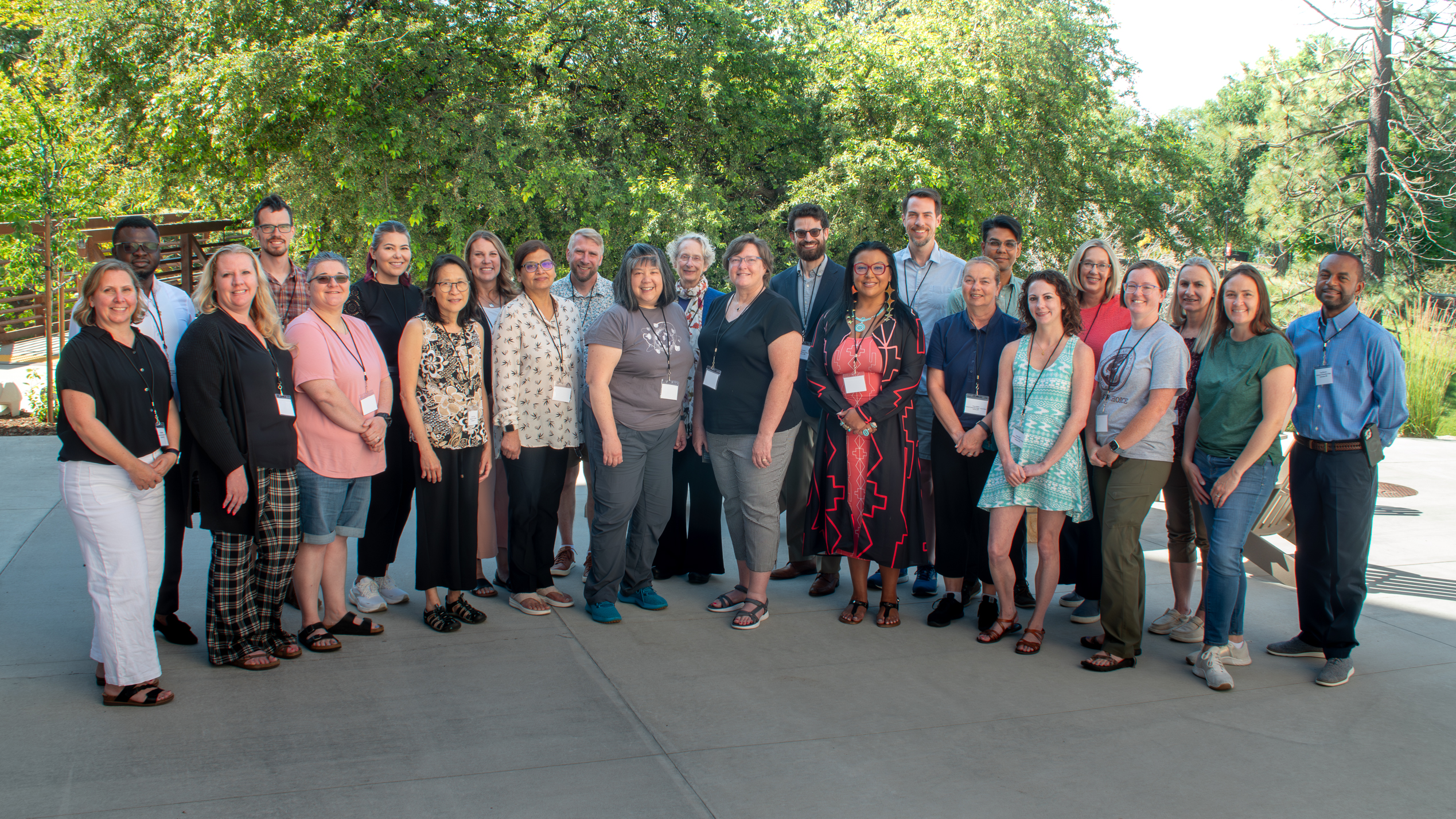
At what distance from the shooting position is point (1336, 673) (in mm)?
3988

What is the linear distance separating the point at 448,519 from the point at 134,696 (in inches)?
54.8

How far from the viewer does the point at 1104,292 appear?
4707 mm

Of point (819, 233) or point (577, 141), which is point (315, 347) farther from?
point (577, 141)

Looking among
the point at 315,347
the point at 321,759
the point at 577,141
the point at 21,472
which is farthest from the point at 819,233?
the point at 577,141

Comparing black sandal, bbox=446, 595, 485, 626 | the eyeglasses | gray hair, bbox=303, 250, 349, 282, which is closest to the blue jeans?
black sandal, bbox=446, 595, 485, 626

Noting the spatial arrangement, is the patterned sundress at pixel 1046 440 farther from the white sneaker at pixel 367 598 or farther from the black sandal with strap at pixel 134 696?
the black sandal with strap at pixel 134 696

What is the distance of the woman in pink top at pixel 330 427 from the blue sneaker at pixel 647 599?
4.63 ft

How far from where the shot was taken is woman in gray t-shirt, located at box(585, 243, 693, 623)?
4523mm

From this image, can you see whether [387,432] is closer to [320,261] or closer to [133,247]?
[320,261]

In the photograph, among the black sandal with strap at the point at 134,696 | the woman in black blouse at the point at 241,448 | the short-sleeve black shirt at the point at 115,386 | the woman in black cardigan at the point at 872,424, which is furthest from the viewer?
the woman in black cardigan at the point at 872,424

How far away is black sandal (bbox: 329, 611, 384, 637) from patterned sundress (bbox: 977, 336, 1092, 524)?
114 inches

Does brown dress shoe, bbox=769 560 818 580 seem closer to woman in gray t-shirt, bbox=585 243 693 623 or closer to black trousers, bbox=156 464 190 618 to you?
woman in gray t-shirt, bbox=585 243 693 623

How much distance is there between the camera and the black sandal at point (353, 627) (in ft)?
14.5

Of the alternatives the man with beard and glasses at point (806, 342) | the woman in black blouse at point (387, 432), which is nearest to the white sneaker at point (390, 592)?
the woman in black blouse at point (387, 432)
